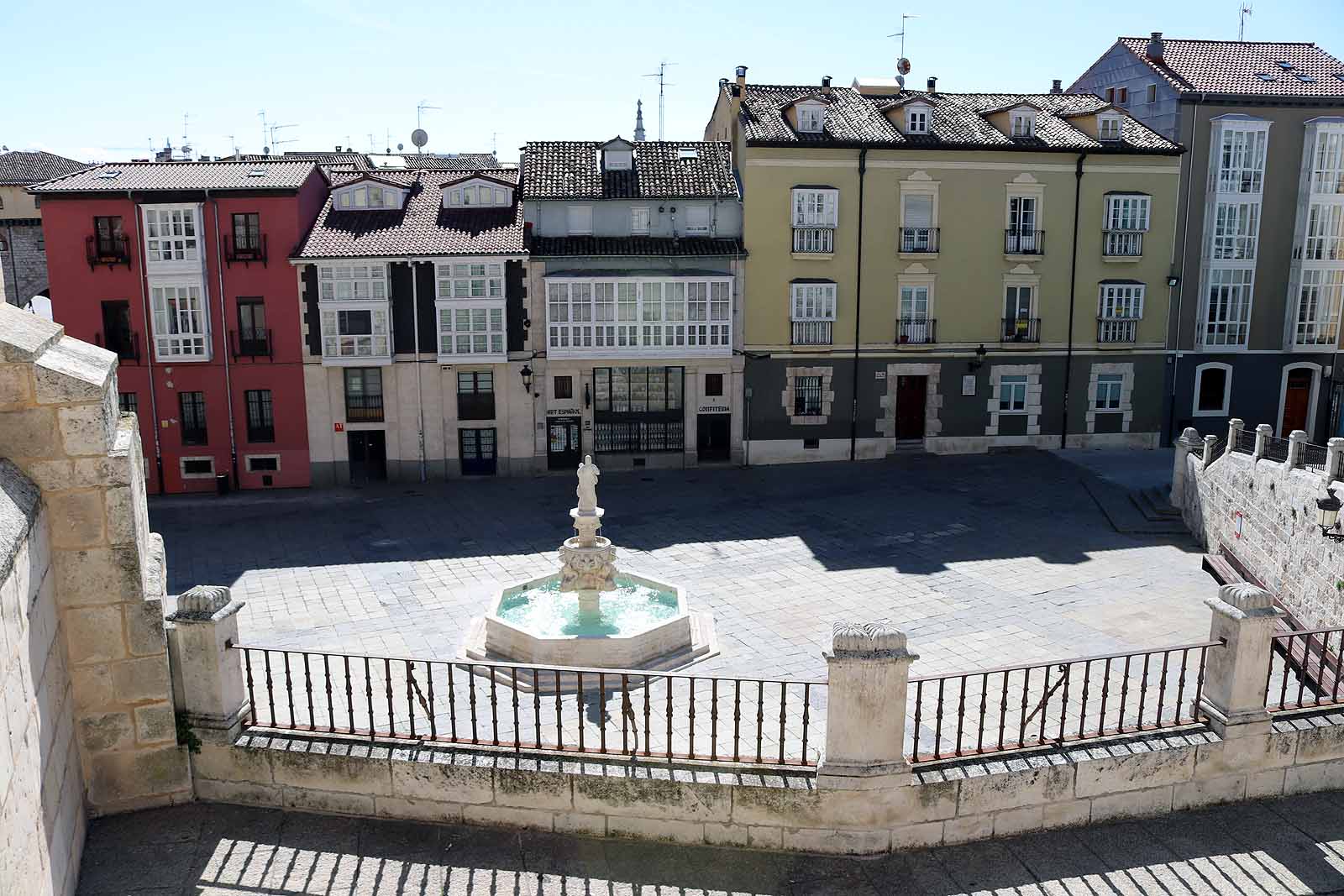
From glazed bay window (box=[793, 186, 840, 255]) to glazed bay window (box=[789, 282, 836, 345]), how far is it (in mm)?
1081

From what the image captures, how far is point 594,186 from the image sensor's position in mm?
28750

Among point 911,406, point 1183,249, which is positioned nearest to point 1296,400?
point 1183,249

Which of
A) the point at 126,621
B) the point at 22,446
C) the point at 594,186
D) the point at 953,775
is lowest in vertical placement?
the point at 953,775

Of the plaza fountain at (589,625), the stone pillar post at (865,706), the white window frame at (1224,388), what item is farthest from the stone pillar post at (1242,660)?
the white window frame at (1224,388)

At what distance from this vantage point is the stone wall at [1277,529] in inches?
611

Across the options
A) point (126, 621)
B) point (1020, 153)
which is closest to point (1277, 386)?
point (1020, 153)

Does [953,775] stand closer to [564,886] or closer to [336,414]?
[564,886]

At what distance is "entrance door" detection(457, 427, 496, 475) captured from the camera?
28578 mm

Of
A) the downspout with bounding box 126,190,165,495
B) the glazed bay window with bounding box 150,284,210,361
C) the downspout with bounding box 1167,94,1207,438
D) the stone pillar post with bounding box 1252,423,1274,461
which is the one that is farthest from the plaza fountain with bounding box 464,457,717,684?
the downspout with bounding box 1167,94,1207,438

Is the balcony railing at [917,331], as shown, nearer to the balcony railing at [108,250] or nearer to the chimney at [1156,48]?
the chimney at [1156,48]

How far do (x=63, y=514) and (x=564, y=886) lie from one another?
16.4ft

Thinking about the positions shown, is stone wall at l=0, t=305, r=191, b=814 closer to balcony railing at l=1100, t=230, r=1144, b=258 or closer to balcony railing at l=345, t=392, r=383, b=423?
balcony railing at l=345, t=392, r=383, b=423

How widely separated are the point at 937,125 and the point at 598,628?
73.2 ft

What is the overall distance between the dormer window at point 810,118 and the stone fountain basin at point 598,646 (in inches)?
732
